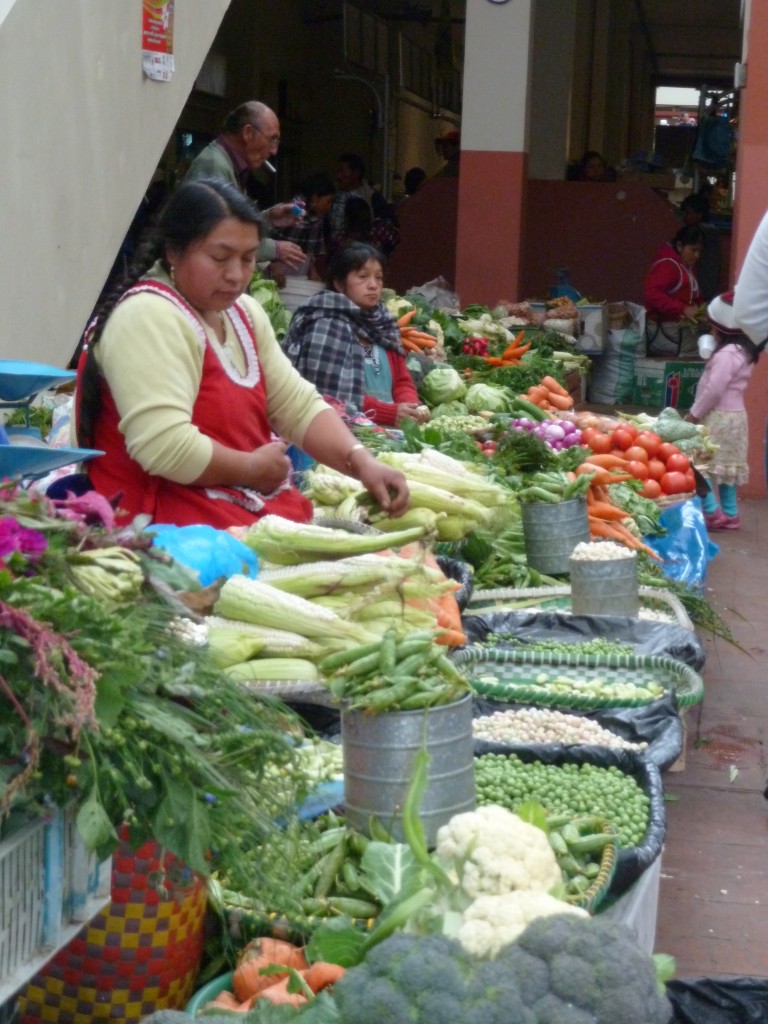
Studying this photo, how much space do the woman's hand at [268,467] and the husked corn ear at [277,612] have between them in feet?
1.56

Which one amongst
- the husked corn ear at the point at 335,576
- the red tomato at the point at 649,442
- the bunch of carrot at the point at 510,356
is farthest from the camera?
the bunch of carrot at the point at 510,356

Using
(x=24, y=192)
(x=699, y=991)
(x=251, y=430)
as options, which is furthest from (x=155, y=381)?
(x=24, y=192)

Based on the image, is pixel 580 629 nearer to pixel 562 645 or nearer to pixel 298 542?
pixel 562 645

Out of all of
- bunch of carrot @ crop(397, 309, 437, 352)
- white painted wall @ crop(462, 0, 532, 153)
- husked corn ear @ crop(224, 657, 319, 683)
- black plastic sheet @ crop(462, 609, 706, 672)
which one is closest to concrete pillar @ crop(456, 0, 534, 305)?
white painted wall @ crop(462, 0, 532, 153)

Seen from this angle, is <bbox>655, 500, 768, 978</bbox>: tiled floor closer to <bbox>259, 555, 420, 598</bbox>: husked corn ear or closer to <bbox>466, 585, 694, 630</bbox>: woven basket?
<bbox>466, 585, 694, 630</bbox>: woven basket

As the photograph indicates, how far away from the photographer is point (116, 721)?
1.83 m

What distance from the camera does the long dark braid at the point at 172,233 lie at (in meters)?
3.37

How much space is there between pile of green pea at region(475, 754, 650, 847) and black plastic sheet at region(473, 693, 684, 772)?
105 mm

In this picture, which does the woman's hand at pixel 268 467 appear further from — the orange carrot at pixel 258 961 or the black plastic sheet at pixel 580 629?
the orange carrot at pixel 258 961

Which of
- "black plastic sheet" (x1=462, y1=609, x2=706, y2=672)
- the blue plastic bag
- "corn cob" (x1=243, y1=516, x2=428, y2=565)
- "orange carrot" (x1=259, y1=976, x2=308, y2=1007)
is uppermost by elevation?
"corn cob" (x1=243, y1=516, x2=428, y2=565)

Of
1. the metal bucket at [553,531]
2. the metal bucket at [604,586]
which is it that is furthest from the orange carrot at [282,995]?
the metal bucket at [553,531]

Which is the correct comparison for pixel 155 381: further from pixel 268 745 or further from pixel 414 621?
pixel 268 745

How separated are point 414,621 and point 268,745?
1.27 m

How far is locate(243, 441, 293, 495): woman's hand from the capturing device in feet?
11.5
